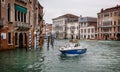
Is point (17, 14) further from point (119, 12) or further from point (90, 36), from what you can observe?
point (90, 36)

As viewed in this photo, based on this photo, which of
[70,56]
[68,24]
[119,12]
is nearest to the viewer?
[70,56]

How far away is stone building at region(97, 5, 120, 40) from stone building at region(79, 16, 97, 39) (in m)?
3.20

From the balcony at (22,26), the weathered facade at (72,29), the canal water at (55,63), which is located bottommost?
the canal water at (55,63)

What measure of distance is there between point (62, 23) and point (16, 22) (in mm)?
70156

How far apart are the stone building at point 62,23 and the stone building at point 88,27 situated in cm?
917

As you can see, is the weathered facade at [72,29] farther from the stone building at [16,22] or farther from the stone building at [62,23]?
the stone building at [16,22]

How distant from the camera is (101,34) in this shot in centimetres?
7031

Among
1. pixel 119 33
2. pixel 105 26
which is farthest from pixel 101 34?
pixel 119 33

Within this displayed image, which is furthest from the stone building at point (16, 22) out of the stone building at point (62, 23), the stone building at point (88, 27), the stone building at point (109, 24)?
the stone building at point (62, 23)

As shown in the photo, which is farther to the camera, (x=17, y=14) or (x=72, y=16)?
(x=72, y=16)

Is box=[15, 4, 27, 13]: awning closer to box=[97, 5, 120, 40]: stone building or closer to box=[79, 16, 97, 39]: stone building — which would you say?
box=[97, 5, 120, 40]: stone building

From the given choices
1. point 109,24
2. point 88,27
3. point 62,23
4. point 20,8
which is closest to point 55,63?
point 20,8

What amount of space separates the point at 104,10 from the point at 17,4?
47.3m

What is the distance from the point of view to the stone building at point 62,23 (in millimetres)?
92562
